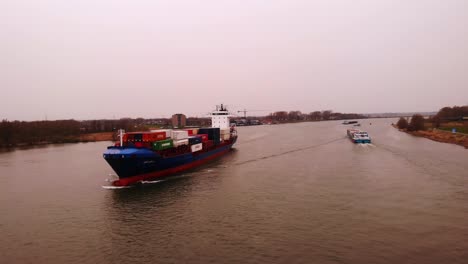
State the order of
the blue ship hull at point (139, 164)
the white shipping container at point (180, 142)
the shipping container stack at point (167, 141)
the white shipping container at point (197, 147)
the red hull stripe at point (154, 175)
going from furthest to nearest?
the white shipping container at point (197, 147), the white shipping container at point (180, 142), the shipping container stack at point (167, 141), the red hull stripe at point (154, 175), the blue ship hull at point (139, 164)

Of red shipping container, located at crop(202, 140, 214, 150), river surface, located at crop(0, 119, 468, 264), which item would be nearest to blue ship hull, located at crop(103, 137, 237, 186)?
river surface, located at crop(0, 119, 468, 264)

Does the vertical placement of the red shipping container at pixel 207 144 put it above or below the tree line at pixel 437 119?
below

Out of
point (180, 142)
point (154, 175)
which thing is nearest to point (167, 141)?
point (180, 142)

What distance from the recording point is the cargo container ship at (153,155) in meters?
25.7

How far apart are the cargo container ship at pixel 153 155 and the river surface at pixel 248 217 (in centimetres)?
168

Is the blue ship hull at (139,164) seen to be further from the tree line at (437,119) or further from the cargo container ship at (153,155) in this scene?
the tree line at (437,119)

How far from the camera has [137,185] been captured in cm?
2648

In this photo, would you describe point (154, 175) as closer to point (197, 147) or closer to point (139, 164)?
point (139, 164)

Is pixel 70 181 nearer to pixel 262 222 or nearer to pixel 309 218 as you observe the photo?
pixel 262 222

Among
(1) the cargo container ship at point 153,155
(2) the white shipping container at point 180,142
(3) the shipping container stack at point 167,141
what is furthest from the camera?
(2) the white shipping container at point 180,142

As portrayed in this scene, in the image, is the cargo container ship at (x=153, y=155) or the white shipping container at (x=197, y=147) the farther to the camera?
the white shipping container at (x=197, y=147)

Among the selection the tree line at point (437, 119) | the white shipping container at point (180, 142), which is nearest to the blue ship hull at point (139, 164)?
the white shipping container at point (180, 142)

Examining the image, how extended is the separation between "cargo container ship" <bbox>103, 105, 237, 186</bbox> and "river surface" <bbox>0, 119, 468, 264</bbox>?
1.68m

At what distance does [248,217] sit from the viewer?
59.3ft
